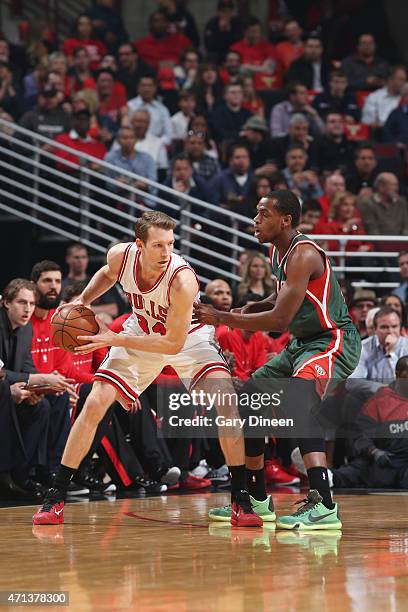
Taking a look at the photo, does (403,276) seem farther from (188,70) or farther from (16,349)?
(188,70)

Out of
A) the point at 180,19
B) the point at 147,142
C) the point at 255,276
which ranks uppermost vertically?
the point at 180,19

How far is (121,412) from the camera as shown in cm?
888

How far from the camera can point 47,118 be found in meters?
13.2

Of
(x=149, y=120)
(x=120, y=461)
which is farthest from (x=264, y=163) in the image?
(x=120, y=461)

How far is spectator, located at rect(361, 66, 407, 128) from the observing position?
15062mm

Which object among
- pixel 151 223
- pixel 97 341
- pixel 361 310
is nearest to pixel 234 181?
pixel 361 310

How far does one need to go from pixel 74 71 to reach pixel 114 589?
11.0 metres

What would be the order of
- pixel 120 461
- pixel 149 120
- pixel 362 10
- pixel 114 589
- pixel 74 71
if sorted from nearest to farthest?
pixel 114 589 → pixel 120 461 → pixel 149 120 → pixel 74 71 → pixel 362 10

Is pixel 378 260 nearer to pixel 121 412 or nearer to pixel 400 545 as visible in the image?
pixel 121 412

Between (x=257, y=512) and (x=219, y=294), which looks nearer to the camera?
(x=257, y=512)

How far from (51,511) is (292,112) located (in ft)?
29.8

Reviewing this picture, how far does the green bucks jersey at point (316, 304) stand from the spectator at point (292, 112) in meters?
8.25

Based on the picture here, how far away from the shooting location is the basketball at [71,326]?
6312 millimetres

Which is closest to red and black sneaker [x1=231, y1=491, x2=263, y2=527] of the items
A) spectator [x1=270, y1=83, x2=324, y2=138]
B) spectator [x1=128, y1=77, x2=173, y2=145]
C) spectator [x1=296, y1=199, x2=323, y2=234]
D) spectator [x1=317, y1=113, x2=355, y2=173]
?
spectator [x1=296, y1=199, x2=323, y2=234]
